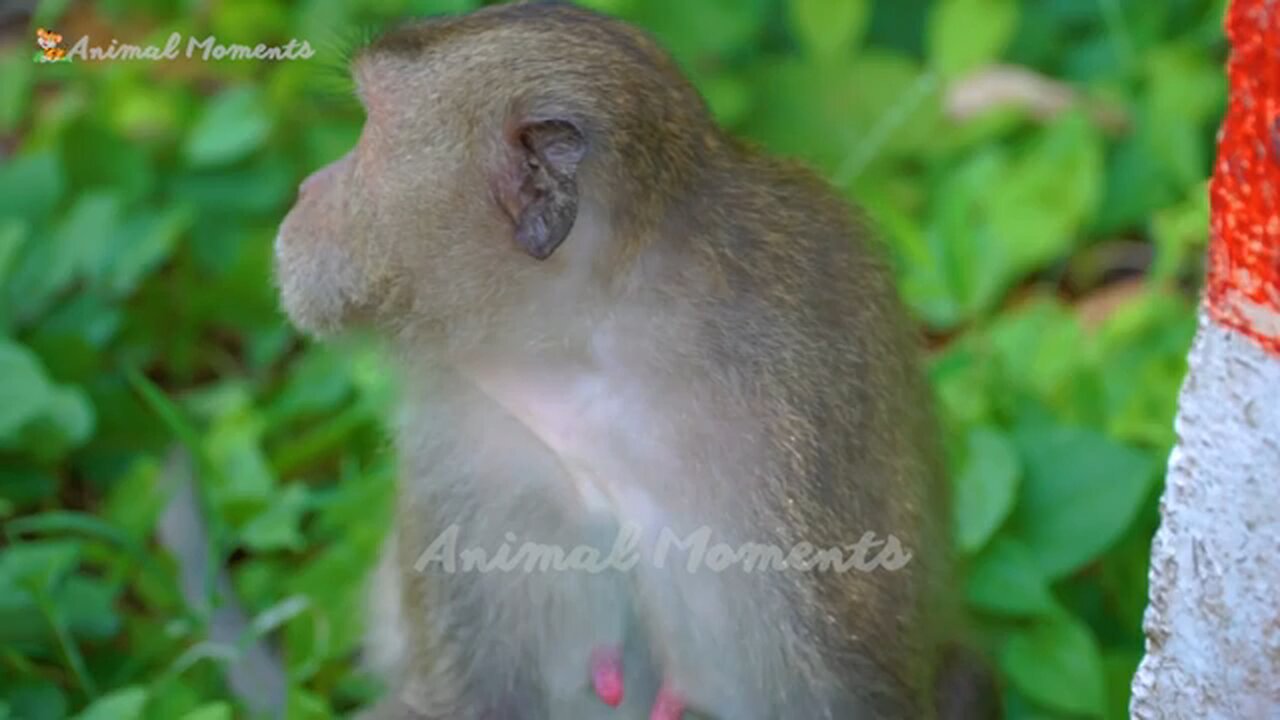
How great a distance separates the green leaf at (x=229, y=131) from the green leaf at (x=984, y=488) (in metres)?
1.73

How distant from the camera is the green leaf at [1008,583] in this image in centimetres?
307

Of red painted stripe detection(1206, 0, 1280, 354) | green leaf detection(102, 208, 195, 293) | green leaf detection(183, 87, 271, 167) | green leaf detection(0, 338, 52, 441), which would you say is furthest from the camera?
green leaf detection(183, 87, 271, 167)

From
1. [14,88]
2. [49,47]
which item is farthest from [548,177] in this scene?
[14,88]

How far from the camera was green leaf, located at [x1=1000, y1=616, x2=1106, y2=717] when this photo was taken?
118 inches

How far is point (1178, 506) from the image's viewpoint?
2.08m

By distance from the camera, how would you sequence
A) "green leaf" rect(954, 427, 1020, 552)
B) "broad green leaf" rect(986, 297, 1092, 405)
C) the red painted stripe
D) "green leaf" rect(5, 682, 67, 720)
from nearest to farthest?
1. the red painted stripe
2. "green leaf" rect(5, 682, 67, 720)
3. "green leaf" rect(954, 427, 1020, 552)
4. "broad green leaf" rect(986, 297, 1092, 405)

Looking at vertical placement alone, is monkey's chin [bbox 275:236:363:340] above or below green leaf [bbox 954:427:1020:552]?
above

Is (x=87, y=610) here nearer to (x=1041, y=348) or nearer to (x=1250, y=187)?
(x=1041, y=348)

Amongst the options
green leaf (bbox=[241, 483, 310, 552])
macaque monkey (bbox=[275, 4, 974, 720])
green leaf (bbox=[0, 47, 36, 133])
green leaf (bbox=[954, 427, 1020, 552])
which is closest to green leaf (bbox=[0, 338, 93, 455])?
green leaf (bbox=[241, 483, 310, 552])

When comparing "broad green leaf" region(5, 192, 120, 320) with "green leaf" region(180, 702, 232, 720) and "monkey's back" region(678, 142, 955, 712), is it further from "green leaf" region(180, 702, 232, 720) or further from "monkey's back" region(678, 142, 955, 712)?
"monkey's back" region(678, 142, 955, 712)

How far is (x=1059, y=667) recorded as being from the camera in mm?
3049

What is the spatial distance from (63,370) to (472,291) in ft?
5.44

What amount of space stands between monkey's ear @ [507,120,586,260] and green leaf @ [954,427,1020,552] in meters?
1.12

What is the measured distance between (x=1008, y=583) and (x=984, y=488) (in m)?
0.15
